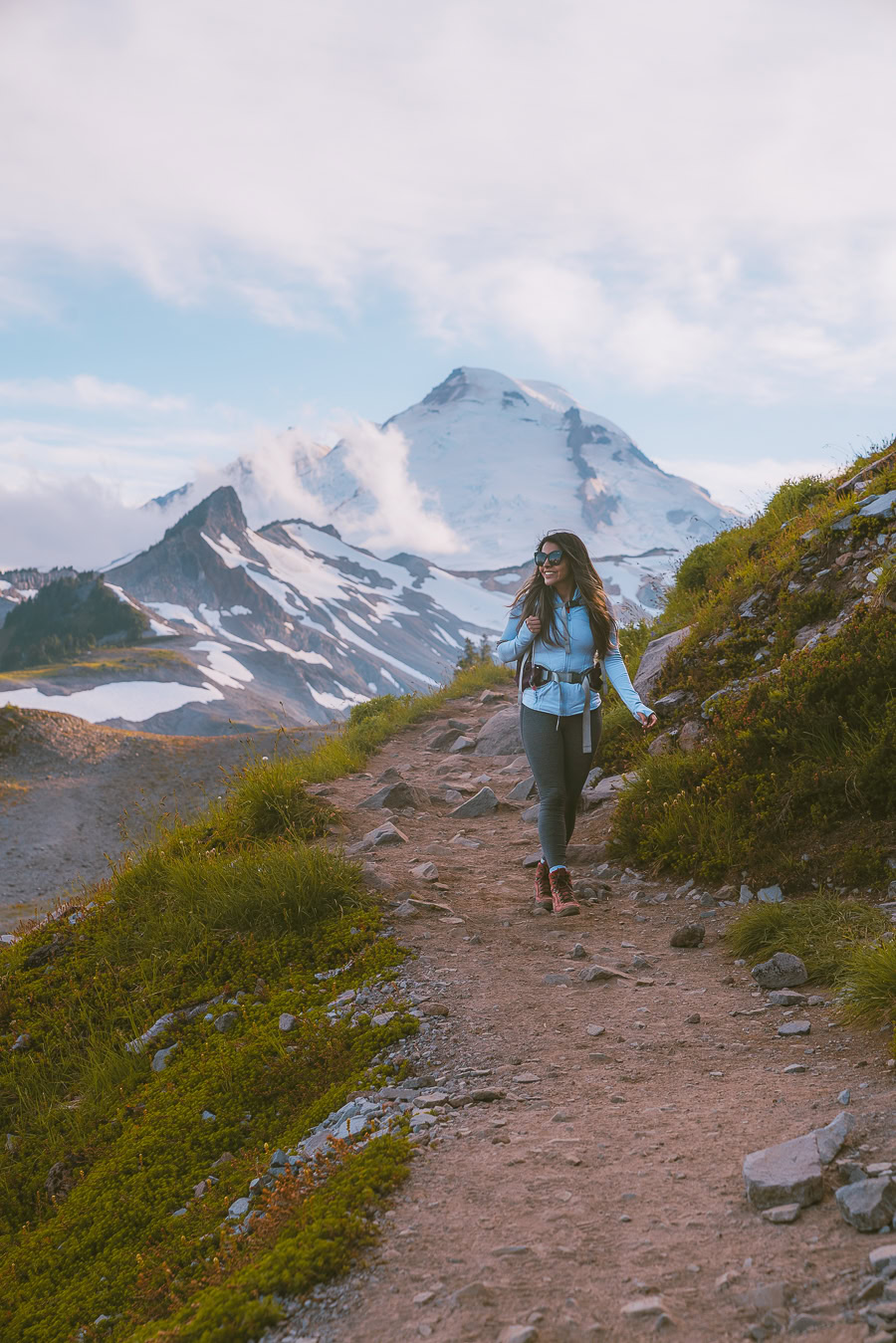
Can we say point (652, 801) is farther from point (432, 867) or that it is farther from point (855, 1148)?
point (855, 1148)

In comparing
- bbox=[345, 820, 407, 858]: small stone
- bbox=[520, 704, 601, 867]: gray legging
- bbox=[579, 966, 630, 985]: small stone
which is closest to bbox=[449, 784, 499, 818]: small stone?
bbox=[345, 820, 407, 858]: small stone

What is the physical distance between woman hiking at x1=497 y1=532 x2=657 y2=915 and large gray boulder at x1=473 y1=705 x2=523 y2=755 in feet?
20.9

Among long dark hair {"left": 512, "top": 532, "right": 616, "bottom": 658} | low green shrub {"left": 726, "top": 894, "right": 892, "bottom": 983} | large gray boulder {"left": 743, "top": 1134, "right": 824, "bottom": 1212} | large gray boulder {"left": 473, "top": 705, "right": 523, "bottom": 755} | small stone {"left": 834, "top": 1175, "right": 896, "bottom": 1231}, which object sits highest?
long dark hair {"left": 512, "top": 532, "right": 616, "bottom": 658}

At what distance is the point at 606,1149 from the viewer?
3672 mm

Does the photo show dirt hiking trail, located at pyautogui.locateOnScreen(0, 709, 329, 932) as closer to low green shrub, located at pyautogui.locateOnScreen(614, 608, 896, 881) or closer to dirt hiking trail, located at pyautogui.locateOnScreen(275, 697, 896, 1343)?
low green shrub, located at pyautogui.locateOnScreen(614, 608, 896, 881)

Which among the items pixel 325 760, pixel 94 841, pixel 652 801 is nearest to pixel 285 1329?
pixel 652 801

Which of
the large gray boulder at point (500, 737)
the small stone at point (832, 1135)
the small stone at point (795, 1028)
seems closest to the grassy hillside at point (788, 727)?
the small stone at point (795, 1028)

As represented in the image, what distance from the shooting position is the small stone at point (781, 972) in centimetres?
541

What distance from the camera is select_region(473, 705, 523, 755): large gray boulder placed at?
14.2 meters

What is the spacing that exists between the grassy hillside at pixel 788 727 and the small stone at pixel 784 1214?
3.79m

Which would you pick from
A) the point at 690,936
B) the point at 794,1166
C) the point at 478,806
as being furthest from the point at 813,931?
the point at 478,806

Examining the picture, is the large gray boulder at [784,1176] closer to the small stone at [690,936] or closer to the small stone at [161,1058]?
the small stone at [690,936]

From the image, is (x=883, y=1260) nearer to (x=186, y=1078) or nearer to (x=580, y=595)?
(x=186, y=1078)

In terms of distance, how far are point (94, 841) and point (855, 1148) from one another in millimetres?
37305
